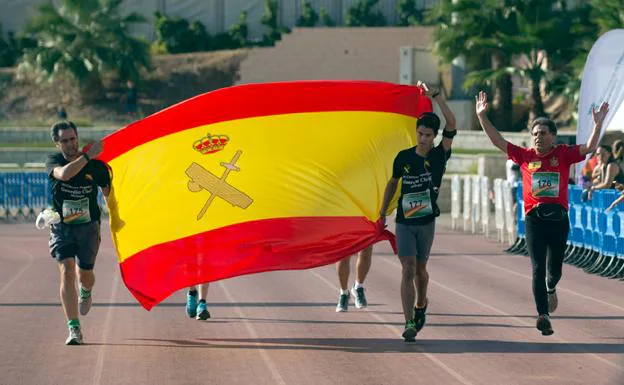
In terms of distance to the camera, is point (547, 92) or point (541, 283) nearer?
point (541, 283)

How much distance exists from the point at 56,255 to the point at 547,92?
41989mm

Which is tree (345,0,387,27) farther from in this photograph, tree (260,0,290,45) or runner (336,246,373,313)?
runner (336,246,373,313)

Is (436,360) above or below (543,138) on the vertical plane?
below

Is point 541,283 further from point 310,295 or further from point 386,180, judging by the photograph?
point 310,295

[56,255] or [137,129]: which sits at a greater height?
[137,129]

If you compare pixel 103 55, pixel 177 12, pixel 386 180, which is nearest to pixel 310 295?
pixel 386 180

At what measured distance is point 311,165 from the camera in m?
14.2

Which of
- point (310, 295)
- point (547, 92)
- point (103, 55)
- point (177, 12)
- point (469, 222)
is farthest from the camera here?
point (177, 12)

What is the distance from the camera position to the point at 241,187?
45.5 ft

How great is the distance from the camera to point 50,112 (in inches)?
2625

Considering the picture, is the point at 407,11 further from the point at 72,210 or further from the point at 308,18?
the point at 72,210

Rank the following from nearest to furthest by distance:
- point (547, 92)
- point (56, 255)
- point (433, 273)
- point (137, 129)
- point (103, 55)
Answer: point (56, 255)
point (137, 129)
point (433, 273)
point (547, 92)
point (103, 55)

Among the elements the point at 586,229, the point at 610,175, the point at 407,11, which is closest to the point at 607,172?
the point at 610,175

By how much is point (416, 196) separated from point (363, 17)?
59951 millimetres
